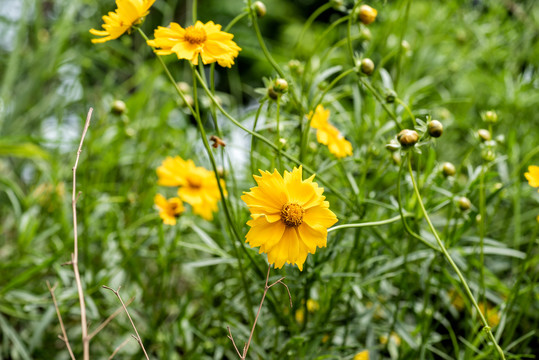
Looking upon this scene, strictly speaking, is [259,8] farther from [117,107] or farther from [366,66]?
[117,107]

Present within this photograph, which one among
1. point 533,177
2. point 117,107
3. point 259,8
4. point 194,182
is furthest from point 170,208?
point 533,177

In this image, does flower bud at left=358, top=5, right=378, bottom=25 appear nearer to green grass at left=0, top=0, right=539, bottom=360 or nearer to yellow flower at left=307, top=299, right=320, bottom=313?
green grass at left=0, top=0, right=539, bottom=360

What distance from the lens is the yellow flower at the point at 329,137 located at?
0.58 meters

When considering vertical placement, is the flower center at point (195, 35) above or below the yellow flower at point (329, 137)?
above

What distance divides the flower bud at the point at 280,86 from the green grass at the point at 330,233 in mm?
25

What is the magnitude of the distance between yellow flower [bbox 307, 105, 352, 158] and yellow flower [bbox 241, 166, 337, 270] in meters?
0.14

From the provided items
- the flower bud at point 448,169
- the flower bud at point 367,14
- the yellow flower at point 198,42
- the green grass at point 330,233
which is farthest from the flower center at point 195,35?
the flower bud at point 448,169

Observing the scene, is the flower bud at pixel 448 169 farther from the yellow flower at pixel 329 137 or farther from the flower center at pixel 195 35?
the flower center at pixel 195 35

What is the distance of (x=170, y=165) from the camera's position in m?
0.70

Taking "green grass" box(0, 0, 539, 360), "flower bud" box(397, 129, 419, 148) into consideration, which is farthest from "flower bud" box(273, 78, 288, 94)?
"flower bud" box(397, 129, 419, 148)

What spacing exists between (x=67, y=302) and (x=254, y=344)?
0.39 meters

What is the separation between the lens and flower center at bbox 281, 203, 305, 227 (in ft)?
1.46

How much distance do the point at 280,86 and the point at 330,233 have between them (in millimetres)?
204

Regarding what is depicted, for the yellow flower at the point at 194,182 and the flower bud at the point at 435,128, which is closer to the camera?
the flower bud at the point at 435,128
